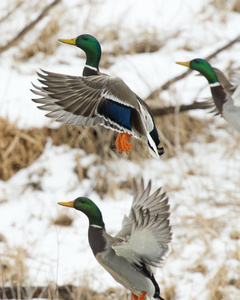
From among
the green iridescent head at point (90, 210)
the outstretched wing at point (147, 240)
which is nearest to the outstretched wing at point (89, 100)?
the green iridescent head at point (90, 210)

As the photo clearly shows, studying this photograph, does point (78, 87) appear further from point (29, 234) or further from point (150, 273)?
point (29, 234)

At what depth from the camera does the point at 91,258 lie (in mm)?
4805

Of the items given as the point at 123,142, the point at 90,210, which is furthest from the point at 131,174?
A: the point at 123,142

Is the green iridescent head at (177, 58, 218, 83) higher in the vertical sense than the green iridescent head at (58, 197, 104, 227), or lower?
higher

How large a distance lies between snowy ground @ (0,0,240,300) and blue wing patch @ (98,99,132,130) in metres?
2.52

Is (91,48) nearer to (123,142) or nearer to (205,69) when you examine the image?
(123,142)

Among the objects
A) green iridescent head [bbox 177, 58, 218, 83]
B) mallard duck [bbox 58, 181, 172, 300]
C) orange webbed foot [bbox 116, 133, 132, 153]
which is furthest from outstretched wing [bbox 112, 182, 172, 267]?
green iridescent head [bbox 177, 58, 218, 83]

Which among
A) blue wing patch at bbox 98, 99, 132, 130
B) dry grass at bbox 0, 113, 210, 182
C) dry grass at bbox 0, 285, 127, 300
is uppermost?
blue wing patch at bbox 98, 99, 132, 130

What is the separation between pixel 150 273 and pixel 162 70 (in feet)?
12.8

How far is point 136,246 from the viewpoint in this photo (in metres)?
2.23

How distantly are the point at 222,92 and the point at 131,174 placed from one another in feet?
10.5

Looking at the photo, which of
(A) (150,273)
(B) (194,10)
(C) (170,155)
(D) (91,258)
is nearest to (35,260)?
(D) (91,258)

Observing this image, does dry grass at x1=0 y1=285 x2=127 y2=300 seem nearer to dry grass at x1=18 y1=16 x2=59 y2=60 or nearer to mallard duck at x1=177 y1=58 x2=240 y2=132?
mallard duck at x1=177 y1=58 x2=240 y2=132

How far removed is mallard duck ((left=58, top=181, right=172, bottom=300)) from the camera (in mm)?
2150
